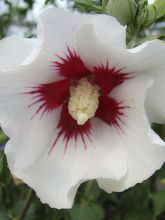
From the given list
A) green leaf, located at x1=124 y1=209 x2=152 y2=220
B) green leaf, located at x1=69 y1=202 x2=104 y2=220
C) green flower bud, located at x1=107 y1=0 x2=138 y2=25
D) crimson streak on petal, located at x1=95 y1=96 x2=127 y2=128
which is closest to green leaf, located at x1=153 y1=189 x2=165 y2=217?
green leaf, located at x1=124 y1=209 x2=152 y2=220

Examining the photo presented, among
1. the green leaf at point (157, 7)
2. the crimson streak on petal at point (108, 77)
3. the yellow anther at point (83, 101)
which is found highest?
the green leaf at point (157, 7)

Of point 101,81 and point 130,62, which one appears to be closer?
point 130,62

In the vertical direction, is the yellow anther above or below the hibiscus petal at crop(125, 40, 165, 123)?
below

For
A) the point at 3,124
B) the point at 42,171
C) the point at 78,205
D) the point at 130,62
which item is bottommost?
the point at 78,205

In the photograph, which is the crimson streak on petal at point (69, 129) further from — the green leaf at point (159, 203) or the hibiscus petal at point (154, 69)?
the green leaf at point (159, 203)

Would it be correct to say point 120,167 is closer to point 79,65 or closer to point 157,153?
point 157,153

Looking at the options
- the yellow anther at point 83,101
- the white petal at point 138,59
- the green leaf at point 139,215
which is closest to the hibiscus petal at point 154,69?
the white petal at point 138,59

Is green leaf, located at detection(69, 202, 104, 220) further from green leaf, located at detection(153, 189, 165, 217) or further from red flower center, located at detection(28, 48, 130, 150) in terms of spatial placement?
red flower center, located at detection(28, 48, 130, 150)

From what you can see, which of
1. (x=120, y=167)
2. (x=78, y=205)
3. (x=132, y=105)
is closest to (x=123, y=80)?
(x=132, y=105)
